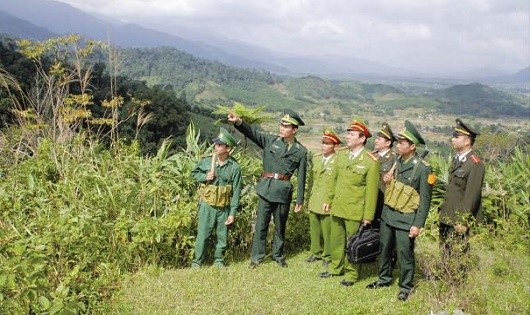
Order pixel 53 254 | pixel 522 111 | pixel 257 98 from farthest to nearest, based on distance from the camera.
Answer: pixel 522 111 → pixel 257 98 → pixel 53 254

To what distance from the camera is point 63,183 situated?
527cm

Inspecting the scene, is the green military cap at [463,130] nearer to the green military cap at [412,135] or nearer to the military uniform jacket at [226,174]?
the green military cap at [412,135]

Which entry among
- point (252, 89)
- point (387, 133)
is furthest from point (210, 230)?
point (252, 89)

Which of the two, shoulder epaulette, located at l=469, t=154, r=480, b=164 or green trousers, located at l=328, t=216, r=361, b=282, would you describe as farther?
green trousers, located at l=328, t=216, r=361, b=282

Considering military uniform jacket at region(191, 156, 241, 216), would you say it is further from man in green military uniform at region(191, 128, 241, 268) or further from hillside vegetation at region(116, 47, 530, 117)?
hillside vegetation at region(116, 47, 530, 117)

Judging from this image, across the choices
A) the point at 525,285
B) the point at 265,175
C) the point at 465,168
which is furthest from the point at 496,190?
the point at 265,175

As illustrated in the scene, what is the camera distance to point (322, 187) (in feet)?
17.2

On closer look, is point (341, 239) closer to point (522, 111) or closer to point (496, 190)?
point (496, 190)

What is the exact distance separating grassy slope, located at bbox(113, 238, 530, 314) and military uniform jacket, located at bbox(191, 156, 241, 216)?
0.80m

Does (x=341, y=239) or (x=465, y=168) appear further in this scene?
(x=341, y=239)

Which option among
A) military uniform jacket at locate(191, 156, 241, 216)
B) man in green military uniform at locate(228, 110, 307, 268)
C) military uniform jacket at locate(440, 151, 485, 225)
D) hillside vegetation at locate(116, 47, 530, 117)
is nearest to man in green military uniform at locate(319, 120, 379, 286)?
man in green military uniform at locate(228, 110, 307, 268)

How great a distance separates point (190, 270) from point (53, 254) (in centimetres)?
142

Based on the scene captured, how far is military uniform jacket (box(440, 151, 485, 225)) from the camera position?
445cm

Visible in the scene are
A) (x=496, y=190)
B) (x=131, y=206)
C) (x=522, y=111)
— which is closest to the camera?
(x=131, y=206)
